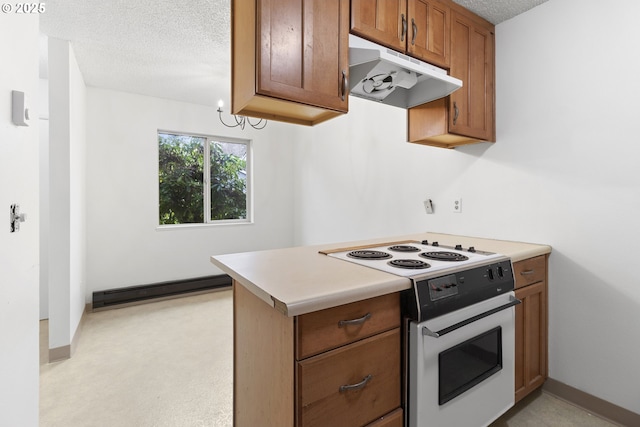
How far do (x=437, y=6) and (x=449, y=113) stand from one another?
25.3 inches

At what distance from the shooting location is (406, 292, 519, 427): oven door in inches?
47.5

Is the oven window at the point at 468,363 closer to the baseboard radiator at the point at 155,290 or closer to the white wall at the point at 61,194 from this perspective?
the white wall at the point at 61,194

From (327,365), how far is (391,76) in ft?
5.12

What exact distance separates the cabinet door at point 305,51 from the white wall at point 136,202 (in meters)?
3.09

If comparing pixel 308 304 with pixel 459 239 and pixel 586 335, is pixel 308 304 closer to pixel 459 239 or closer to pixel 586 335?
pixel 459 239

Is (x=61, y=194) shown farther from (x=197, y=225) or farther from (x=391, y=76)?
(x=391, y=76)

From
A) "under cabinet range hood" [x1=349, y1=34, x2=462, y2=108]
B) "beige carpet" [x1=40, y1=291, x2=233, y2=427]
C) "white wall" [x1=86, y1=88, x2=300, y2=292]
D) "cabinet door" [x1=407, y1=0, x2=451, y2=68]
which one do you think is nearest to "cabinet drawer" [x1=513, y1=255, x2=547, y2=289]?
"under cabinet range hood" [x1=349, y1=34, x2=462, y2=108]

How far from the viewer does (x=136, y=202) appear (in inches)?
150

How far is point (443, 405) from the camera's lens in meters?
1.28

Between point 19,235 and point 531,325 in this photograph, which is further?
point 531,325

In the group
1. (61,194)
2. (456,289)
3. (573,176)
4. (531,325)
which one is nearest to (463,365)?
(456,289)

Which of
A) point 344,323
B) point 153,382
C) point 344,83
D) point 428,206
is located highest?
point 344,83

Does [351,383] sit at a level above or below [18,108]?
below

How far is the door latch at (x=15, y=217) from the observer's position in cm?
119
